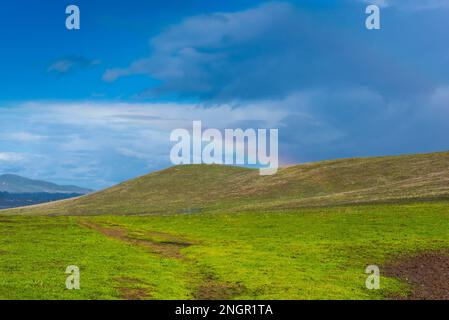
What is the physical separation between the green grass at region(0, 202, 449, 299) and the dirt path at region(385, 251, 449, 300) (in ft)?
5.34

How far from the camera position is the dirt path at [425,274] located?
39.0 metres

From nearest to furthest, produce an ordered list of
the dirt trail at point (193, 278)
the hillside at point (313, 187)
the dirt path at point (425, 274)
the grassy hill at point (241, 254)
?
the dirt trail at point (193, 278)
the grassy hill at point (241, 254)
the dirt path at point (425, 274)
the hillside at point (313, 187)

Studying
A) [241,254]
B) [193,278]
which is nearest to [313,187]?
[241,254]

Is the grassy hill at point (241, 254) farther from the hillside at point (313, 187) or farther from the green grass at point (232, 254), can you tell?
the hillside at point (313, 187)

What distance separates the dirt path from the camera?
39.0 m

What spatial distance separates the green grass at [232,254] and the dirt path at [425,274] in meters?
1.63

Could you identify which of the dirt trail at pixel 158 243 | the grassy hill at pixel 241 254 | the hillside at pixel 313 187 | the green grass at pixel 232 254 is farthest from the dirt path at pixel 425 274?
the hillside at pixel 313 187

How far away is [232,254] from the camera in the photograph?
53531mm

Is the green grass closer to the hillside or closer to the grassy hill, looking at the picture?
the grassy hill

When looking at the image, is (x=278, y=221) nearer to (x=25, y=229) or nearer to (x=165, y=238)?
(x=165, y=238)
